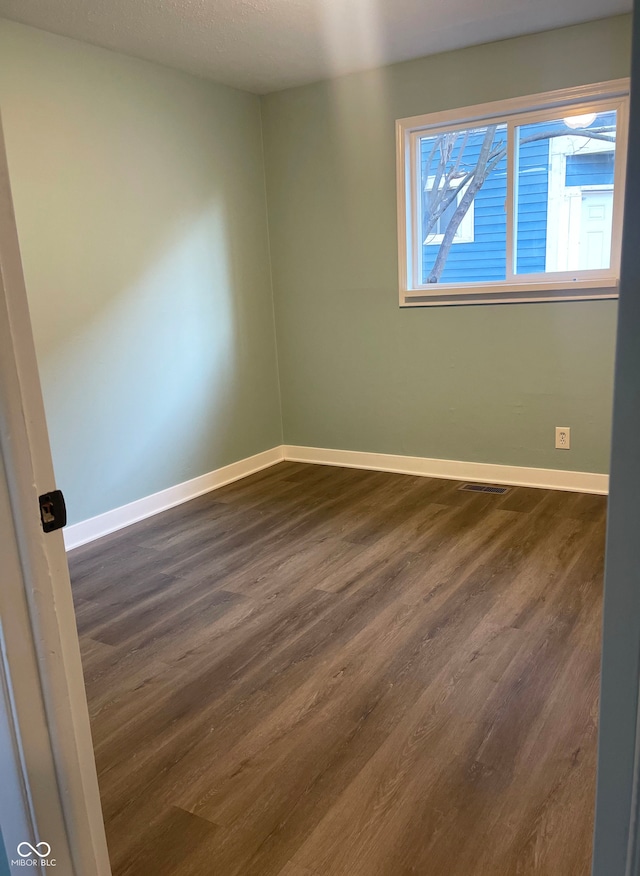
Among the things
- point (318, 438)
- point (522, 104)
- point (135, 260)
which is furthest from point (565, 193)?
point (135, 260)

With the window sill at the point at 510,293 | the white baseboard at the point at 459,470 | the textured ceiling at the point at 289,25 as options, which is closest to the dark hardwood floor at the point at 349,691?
the white baseboard at the point at 459,470

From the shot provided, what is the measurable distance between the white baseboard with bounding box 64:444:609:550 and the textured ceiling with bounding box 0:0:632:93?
7.63 ft

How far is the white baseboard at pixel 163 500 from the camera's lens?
345 cm

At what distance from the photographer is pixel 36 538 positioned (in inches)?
35.4

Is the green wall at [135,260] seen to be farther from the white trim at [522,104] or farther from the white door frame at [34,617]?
the white door frame at [34,617]

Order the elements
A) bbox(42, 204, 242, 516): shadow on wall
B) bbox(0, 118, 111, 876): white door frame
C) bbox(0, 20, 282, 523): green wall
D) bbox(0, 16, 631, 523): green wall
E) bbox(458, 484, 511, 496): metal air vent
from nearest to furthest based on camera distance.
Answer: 1. bbox(0, 118, 111, 876): white door frame
2. bbox(0, 20, 282, 523): green wall
3. bbox(0, 16, 631, 523): green wall
4. bbox(42, 204, 242, 516): shadow on wall
5. bbox(458, 484, 511, 496): metal air vent

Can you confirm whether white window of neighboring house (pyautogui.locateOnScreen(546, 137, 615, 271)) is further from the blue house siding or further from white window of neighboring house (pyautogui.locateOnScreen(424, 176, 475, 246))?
white window of neighboring house (pyautogui.locateOnScreen(424, 176, 475, 246))

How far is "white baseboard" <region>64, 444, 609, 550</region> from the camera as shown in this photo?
11.8ft

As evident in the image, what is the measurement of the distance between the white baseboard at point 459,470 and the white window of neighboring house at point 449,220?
4.44ft

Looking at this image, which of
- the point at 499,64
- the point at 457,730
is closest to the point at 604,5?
the point at 499,64

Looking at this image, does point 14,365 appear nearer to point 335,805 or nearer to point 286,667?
point 335,805

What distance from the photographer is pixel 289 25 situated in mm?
3143

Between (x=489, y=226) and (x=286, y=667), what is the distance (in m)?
2.77

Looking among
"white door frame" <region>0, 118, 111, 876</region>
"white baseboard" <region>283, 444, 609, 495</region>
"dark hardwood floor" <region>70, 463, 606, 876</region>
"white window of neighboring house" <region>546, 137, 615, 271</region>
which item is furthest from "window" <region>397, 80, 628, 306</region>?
"white door frame" <region>0, 118, 111, 876</region>
